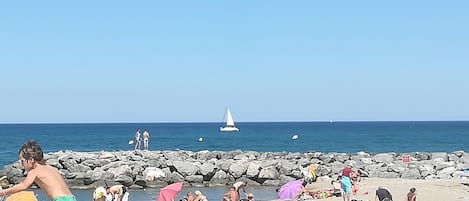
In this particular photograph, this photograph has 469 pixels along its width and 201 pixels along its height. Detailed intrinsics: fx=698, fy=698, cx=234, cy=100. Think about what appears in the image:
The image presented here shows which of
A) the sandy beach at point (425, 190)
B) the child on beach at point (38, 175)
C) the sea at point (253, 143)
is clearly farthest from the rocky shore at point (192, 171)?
the child on beach at point (38, 175)

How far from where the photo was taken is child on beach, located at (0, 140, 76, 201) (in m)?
5.88

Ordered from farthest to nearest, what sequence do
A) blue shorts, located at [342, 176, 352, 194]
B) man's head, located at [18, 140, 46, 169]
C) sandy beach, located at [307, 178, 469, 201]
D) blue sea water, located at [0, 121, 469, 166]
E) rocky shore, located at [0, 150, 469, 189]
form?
1. blue sea water, located at [0, 121, 469, 166]
2. rocky shore, located at [0, 150, 469, 189]
3. sandy beach, located at [307, 178, 469, 201]
4. blue shorts, located at [342, 176, 352, 194]
5. man's head, located at [18, 140, 46, 169]

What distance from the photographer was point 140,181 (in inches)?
1157

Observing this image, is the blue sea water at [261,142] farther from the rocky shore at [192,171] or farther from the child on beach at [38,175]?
the child on beach at [38,175]

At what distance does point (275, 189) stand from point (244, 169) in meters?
3.02

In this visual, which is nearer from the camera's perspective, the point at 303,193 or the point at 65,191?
the point at 65,191

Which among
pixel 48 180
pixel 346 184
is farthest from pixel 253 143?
pixel 48 180

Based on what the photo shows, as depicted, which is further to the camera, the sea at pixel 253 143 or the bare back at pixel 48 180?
the sea at pixel 253 143

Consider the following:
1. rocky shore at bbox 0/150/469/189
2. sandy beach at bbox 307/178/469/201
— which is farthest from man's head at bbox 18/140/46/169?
rocky shore at bbox 0/150/469/189

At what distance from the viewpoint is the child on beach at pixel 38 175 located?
5879 millimetres

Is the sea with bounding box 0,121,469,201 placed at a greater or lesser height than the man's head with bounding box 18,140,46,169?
lesser

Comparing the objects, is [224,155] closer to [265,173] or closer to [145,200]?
[265,173]

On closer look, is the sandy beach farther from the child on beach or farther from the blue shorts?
the child on beach

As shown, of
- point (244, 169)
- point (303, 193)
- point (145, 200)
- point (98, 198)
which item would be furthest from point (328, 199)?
point (244, 169)
